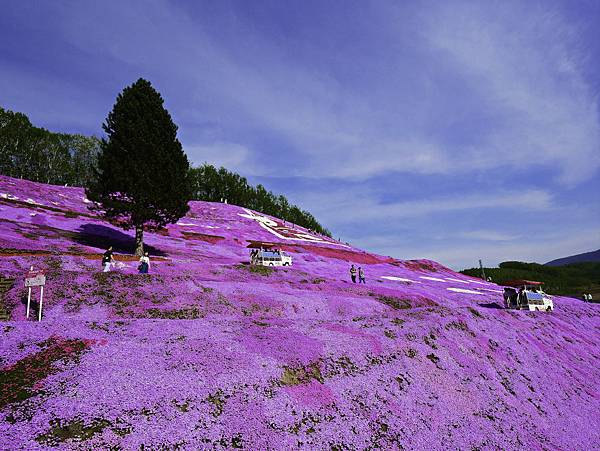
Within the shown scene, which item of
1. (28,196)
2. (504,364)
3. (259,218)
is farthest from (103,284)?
(259,218)

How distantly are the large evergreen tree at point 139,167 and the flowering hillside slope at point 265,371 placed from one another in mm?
8160

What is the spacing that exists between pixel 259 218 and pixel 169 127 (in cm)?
6041

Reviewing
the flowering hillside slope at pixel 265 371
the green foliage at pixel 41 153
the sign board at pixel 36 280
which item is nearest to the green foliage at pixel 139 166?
the flowering hillside slope at pixel 265 371

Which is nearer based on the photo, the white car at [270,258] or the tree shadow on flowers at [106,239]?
the tree shadow on flowers at [106,239]

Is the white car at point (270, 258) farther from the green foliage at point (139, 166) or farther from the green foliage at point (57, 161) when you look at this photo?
the green foliage at point (57, 161)

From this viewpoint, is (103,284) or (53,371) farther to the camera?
(103,284)

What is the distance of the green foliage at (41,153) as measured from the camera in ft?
282

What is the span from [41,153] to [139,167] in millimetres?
81291

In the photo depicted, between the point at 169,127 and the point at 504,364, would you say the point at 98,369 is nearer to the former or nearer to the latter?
the point at 504,364

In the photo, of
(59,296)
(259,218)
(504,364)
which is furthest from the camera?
(259,218)

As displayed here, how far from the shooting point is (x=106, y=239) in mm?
40531

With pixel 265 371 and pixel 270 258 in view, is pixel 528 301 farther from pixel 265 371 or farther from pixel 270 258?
pixel 265 371

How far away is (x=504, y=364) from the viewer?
1639 centimetres

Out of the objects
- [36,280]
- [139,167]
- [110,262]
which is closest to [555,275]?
[139,167]
